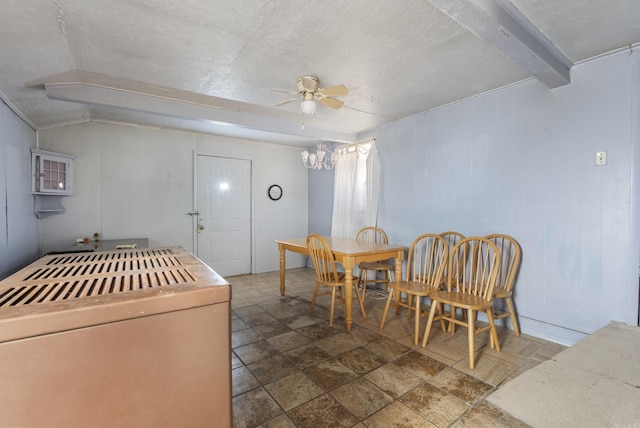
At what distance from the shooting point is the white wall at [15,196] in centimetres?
220

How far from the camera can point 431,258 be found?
113 inches

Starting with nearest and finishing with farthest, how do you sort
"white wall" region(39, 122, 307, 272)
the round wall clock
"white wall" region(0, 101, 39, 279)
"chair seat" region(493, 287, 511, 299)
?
"white wall" region(0, 101, 39, 279) → "chair seat" region(493, 287, 511, 299) → "white wall" region(39, 122, 307, 272) → the round wall clock

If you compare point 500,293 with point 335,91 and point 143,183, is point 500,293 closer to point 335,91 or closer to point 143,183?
point 335,91

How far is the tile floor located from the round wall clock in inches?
97.0

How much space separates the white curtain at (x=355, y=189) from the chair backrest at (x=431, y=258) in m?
0.90

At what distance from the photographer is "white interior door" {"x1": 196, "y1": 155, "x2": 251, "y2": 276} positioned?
14.8ft

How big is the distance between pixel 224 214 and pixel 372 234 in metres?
2.36

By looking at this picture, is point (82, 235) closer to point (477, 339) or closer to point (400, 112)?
point (400, 112)

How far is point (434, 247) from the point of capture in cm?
304

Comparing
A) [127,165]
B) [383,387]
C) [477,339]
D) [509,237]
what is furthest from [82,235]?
[509,237]

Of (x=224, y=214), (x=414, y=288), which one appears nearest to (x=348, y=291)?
(x=414, y=288)

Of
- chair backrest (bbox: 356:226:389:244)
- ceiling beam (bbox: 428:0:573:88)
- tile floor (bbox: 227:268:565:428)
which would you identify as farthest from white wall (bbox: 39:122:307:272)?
ceiling beam (bbox: 428:0:573:88)

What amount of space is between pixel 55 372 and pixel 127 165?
4009 mm

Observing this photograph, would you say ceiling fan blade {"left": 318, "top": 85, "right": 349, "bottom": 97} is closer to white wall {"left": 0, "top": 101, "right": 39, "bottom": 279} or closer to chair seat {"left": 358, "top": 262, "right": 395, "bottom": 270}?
chair seat {"left": 358, "top": 262, "right": 395, "bottom": 270}
